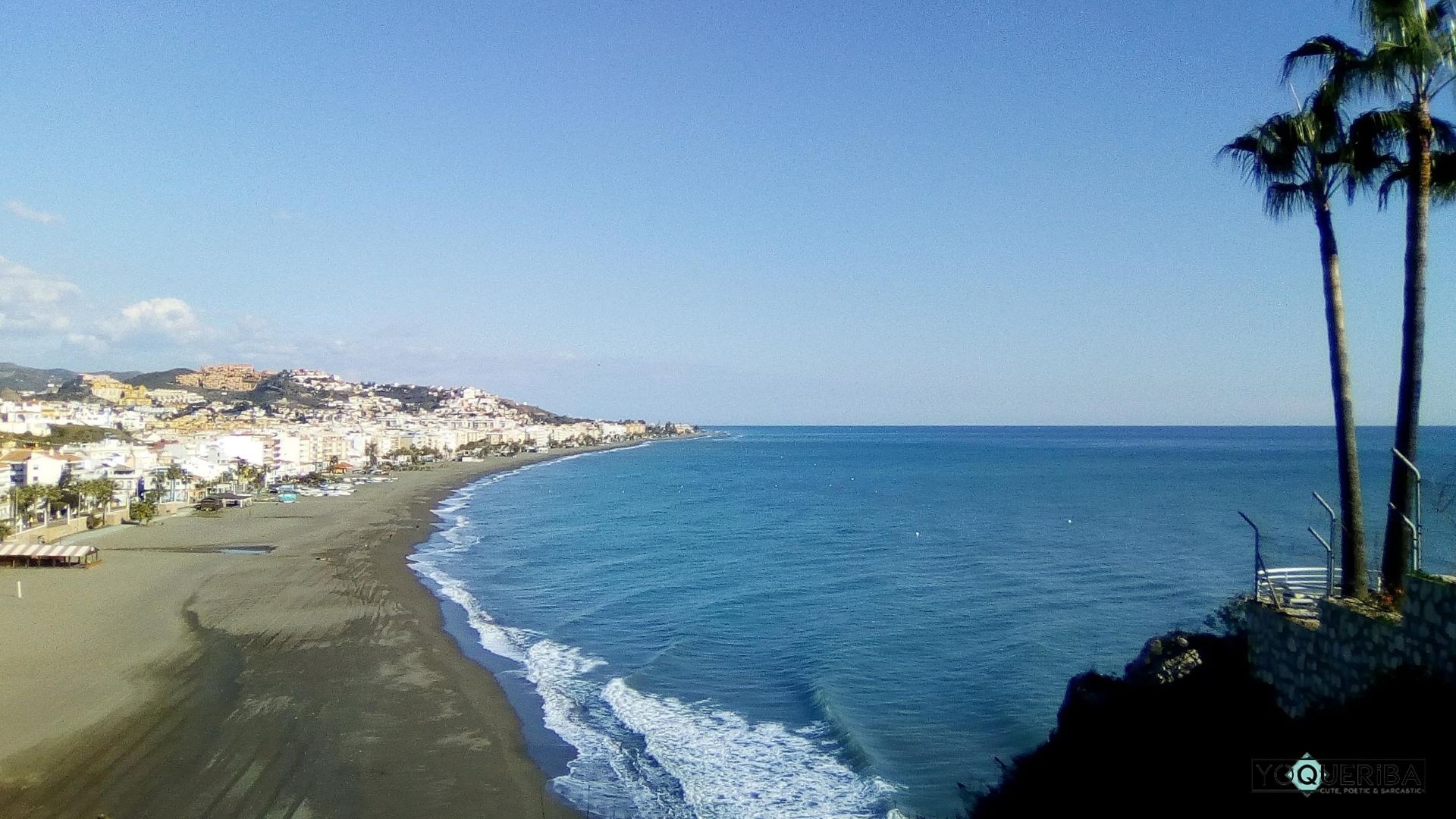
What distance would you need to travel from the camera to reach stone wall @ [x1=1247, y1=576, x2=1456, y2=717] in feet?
23.1

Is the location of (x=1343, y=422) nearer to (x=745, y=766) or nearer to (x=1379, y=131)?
(x=1379, y=131)

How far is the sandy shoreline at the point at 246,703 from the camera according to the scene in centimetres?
1331

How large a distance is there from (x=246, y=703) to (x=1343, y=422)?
62.3 ft

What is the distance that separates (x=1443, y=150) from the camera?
33.1ft

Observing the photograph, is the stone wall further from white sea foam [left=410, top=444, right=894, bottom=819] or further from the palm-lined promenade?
Result: white sea foam [left=410, top=444, right=894, bottom=819]

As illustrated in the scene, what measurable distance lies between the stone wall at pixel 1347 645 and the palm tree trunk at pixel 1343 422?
110 centimetres

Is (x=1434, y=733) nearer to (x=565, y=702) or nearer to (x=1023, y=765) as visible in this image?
(x=1023, y=765)

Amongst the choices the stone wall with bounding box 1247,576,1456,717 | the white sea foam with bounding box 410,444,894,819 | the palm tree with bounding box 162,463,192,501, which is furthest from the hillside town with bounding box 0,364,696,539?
the stone wall with bounding box 1247,576,1456,717

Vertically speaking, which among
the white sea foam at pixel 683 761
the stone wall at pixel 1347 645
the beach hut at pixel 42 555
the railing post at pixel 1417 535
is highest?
the railing post at pixel 1417 535

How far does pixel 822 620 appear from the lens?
2527 centimetres

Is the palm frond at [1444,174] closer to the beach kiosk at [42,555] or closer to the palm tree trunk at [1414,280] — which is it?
the palm tree trunk at [1414,280]

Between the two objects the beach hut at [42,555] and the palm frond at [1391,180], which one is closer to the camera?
the palm frond at [1391,180]

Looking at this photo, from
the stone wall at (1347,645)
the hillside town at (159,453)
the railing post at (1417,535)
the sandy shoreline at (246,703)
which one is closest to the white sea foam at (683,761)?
the sandy shoreline at (246,703)

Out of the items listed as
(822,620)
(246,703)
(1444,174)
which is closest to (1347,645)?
(1444,174)
